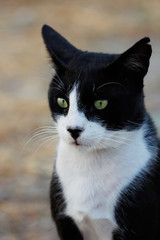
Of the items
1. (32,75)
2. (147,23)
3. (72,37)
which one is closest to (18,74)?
(32,75)

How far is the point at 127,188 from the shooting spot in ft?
6.03

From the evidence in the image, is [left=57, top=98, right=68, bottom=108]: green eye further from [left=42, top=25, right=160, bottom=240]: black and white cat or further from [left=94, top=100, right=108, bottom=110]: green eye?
[left=94, top=100, right=108, bottom=110]: green eye

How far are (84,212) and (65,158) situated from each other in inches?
8.2

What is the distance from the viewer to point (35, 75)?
3.88 metres

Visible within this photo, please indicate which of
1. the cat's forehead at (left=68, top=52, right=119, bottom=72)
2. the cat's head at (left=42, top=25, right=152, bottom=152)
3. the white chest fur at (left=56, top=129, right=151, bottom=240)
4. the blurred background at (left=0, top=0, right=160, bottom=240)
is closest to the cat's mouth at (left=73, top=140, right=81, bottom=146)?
the cat's head at (left=42, top=25, right=152, bottom=152)

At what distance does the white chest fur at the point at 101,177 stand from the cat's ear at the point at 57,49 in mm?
298

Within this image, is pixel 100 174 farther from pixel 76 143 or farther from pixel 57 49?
pixel 57 49

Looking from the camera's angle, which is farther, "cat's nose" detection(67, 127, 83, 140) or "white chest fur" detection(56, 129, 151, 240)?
"white chest fur" detection(56, 129, 151, 240)

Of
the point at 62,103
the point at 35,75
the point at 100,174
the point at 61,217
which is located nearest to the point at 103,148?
the point at 100,174

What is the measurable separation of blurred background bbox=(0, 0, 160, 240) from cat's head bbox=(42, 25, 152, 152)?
377 millimetres

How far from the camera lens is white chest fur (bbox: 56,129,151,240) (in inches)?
72.1

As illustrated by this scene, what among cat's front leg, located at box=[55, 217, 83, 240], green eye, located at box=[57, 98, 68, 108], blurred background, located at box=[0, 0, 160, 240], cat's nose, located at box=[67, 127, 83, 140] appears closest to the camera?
cat's nose, located at box=[67, 127, 83, 140]

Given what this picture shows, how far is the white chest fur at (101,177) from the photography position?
1830 millimetres

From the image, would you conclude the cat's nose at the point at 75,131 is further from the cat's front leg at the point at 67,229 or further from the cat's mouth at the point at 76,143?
the cat's front leg at the point at 67,229
